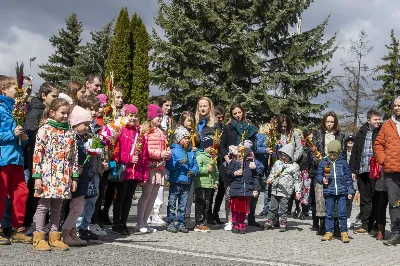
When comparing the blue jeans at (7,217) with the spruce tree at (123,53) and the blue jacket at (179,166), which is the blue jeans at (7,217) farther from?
the spruce tree at (123,53)

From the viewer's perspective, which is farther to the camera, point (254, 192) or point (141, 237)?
point (254, 192)

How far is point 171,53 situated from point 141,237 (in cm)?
2108

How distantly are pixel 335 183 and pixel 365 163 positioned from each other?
1.27 m

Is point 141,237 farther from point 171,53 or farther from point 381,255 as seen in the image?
point 171,53

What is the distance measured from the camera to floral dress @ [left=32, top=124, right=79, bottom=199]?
629cm

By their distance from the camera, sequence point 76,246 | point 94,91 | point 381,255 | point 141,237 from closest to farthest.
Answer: point 76,246 → point 381,255 → point 141,237 → point 94,91

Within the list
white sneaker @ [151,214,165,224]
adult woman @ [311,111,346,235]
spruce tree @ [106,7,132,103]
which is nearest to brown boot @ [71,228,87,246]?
white sneaker @ [151,214,165,224]

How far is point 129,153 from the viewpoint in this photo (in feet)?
25.6

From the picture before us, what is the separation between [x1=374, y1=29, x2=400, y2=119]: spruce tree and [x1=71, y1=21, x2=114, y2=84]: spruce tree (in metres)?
22.7

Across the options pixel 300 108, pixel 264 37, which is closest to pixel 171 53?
pixel 264 37

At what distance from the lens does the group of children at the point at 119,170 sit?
639 cm

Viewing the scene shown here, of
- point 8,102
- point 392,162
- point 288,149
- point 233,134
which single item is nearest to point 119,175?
point 8,102

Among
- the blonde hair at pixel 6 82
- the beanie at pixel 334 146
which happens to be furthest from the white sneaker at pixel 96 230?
the beanie at pixel 334 146

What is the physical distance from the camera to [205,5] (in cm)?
2791
